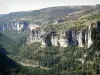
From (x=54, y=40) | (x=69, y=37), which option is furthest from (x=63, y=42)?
(x=54, y=40)

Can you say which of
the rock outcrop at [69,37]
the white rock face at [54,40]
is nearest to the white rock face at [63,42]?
the rock outcrop at [69,37]

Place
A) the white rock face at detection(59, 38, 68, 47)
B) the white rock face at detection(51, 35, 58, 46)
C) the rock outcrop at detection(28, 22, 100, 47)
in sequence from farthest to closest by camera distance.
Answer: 1. the white rock face at detection(51, 35, 58, 46)
2. the white rock face at detection(59, 38, 68, 47)
3. the rock outcrop at detection(28, 22, 100, 47)

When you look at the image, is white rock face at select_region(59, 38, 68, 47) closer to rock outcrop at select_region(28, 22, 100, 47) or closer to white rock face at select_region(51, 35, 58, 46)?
rock outcrop at select_region(28, 22, 100, 47)

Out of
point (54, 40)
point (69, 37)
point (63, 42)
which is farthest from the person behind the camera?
point (54, 40)

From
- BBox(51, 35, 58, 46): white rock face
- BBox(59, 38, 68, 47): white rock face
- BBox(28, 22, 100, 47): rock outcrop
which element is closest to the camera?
BBox(28, 22, 100, 47): rock outcrop

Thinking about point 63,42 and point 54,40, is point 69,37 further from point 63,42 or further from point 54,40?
point 54,40

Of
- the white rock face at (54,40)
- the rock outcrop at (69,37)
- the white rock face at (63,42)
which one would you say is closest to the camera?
the rock outcrop at (69,37)

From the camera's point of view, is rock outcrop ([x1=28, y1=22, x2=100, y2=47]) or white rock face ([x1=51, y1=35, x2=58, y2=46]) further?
white rock face ([x1=51, y1=35, x2=58, y2=46])

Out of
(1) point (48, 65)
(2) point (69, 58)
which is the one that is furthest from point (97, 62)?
(1) point (48, 65)

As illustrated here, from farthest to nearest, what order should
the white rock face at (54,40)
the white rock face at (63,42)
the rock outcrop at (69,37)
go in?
the white rock face at (54,40), the white rock face at (63,42), the rock outcrop at (69,37)

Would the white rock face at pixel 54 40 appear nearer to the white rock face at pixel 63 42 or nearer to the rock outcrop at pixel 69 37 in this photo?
the rock outcrop at pixel 69 37

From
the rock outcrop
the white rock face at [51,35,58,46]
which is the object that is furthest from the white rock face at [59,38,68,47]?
the white rock face at [51,35,58,46]
